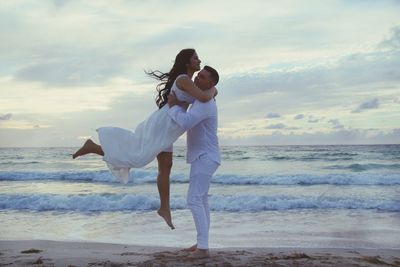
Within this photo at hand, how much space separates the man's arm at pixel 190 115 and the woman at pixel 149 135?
12 centimetres

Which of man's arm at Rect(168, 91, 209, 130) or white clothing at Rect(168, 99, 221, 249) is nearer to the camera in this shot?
man's arm at Rect(168, 91, 209, 130)

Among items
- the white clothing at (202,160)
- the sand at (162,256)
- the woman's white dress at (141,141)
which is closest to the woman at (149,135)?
the woman's white dress at (141,141)

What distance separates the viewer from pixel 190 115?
4867 millimetres

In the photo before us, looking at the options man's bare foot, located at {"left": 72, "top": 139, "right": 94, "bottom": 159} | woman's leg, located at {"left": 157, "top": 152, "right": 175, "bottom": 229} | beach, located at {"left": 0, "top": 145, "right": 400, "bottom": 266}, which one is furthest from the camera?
beach, located at {"left": 0, "top": 145, "right": 400, "bottom": 266}

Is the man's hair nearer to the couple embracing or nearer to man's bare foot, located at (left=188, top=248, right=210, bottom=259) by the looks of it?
the couple embracing

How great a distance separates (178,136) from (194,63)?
794mm

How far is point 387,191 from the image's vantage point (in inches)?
629

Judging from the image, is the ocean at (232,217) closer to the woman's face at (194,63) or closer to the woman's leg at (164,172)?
the woman's leg at (164,172)

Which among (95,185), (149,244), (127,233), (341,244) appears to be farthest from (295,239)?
(95,185)

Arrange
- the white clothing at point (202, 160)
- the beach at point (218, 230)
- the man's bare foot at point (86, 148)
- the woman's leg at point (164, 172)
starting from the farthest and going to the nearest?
the beach at point (218, 230) < the woman's leg at point (164, 172) < the white clothing at point (202, 160) < the man's bare foot at point (86, 148)

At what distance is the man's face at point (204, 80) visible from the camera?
16.5 feet

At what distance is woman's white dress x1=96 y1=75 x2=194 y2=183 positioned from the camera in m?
5.06

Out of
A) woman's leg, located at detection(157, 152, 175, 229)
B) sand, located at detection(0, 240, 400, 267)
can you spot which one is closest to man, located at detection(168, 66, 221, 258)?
woman's leg, located at detection(157, 152, 175, 229)

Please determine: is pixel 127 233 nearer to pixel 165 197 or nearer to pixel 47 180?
pixel 165 197
